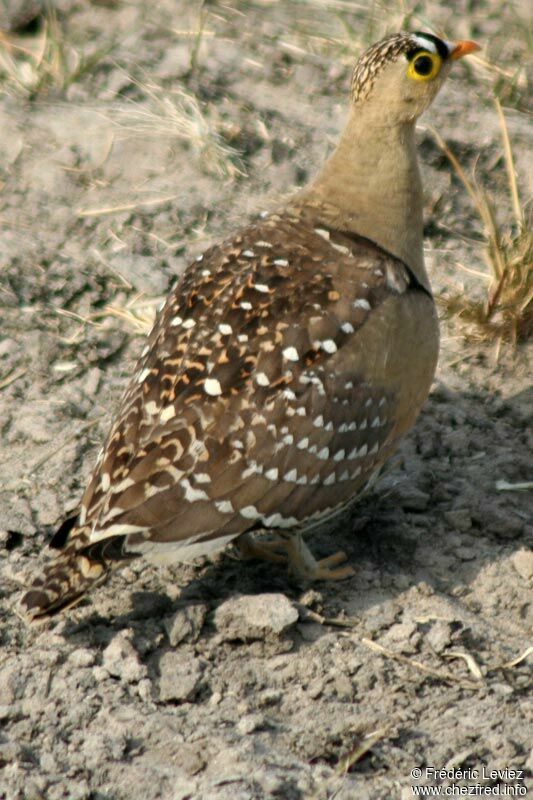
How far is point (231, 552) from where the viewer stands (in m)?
4.91

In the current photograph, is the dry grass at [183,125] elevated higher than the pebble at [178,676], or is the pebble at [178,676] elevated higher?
the dry grass at [183,125]

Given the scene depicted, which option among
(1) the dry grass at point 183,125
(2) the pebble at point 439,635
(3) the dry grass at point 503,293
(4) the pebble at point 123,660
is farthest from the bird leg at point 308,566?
(1) the dry grass at point 183,125

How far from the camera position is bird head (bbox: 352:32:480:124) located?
492 cm

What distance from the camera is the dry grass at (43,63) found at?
695 cm

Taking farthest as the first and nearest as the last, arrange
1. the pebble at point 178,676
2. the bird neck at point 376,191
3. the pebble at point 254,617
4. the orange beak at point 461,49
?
the orange beak at point 461,49 < the bird neck at point 376,191 < the pebble at point 254,617 < the pebble at point 178,676

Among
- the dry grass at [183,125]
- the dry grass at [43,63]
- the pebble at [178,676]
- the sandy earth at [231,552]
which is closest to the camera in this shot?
the sandy earth at [231,552]

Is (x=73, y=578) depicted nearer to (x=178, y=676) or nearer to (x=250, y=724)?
(x=178, y=676)

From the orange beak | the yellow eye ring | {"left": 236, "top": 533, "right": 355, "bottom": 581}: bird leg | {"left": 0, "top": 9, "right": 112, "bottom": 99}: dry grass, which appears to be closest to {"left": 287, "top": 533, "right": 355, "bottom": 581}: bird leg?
{"left": 236, "top": 533, "right": 355, "bottom": 581}: bird leg

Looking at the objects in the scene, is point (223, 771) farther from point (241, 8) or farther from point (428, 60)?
point (241, 8)

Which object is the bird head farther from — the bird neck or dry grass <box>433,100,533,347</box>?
dry grass <box>433,100,533,347</box>

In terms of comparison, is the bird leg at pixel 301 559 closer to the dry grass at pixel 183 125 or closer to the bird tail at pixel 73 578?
the bird tail at pixel 73 578

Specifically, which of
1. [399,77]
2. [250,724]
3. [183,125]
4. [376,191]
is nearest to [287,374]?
[376,191]

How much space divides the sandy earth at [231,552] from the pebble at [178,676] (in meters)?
0.01

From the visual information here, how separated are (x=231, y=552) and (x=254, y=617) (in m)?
0.66
